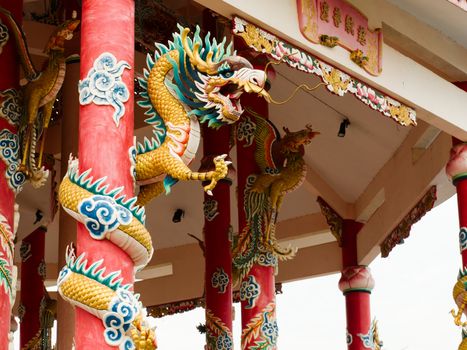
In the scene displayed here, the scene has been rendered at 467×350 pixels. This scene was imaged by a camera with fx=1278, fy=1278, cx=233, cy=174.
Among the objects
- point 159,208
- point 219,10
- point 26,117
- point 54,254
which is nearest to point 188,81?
point 219,10

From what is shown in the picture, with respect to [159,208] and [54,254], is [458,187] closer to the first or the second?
[159,208]

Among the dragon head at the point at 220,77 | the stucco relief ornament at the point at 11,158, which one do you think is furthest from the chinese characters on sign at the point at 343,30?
the stucco relief ornament at the point at 11,158

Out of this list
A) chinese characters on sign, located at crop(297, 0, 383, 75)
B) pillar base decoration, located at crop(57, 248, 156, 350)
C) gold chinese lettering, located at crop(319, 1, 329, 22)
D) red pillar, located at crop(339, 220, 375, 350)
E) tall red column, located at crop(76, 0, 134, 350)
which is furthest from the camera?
red pillar, located at crop(339, 220, 375, 350)

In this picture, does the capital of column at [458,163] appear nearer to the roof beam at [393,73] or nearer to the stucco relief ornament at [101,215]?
the roof beam at [393,73]

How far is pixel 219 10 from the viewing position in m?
7.65

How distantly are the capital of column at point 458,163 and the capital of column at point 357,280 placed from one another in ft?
8.74

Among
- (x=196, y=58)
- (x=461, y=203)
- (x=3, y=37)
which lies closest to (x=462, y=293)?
(x=461, y=203)

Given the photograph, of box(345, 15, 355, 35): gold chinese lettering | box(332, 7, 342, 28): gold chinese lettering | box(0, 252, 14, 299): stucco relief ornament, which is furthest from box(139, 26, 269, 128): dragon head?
box(345, 15, 355, 35): gold chinese lettering

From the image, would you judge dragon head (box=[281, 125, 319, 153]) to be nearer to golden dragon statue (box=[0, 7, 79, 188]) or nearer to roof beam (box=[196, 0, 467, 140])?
roof beam (box=[196, 0, 467, 140])

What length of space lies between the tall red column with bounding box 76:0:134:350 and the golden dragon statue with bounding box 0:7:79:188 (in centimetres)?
143

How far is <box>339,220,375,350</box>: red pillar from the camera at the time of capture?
1235 centimetres

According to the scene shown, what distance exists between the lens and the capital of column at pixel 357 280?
41.6ft

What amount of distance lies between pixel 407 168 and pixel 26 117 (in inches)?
182

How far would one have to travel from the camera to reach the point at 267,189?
10.1 m
